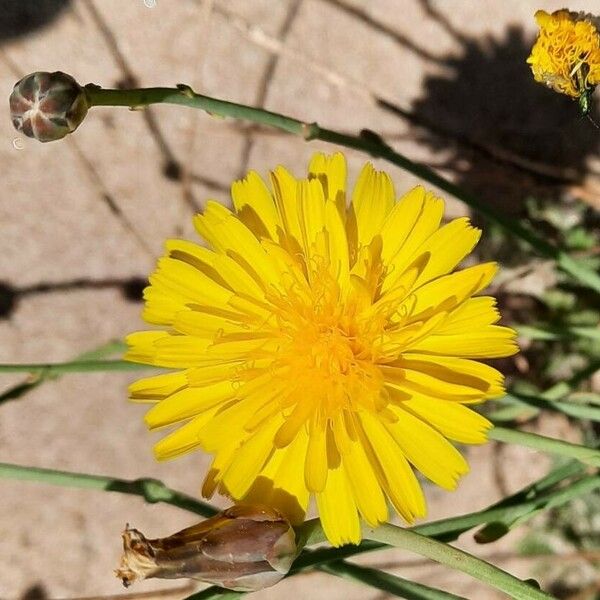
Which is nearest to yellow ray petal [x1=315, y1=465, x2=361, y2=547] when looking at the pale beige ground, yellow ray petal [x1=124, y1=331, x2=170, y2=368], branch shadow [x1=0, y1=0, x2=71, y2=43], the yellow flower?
yellow ray petal [x1=124, y1=331, x2=170, y2=368]

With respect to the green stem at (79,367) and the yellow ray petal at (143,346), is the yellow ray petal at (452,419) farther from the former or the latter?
the green stem at (79,367)

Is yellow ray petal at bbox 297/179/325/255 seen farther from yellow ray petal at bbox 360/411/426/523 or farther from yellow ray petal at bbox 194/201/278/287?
yellow ray petal at bbox 360/411/426/523

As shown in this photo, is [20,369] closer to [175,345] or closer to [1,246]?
[175,345]

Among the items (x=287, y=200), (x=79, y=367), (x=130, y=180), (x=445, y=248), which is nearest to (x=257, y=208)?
(x=287, y=200)

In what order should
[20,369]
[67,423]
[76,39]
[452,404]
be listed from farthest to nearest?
[67,423] < [76,39] < [20,369] < [452,404]

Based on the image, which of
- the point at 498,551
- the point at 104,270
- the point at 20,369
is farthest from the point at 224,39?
the point at 498,551

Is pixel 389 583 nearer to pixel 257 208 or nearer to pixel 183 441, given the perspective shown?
pixel 183 441
